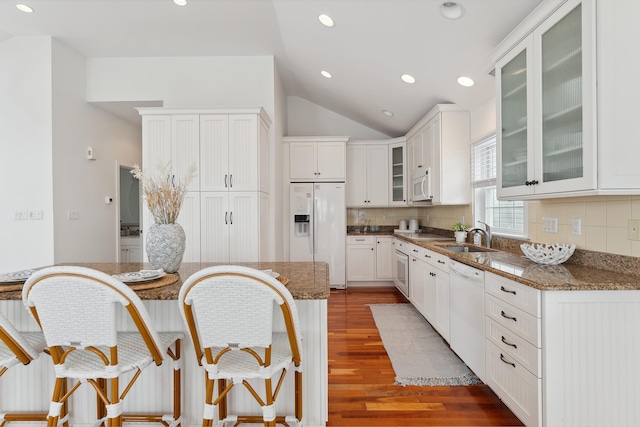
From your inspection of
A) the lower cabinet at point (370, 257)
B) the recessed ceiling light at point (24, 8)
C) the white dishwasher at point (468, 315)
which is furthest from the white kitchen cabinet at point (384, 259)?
the recessed ceiling light at point (24, 8)

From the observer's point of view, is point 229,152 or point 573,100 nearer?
point 573,100

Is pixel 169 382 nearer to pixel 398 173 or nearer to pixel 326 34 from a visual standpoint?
pixel 326 34

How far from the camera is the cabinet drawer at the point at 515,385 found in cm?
171

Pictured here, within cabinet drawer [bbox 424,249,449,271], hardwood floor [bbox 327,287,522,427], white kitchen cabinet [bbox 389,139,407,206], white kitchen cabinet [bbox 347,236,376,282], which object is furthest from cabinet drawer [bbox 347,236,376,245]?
hardwood floor [bbox 327,287,522,427]

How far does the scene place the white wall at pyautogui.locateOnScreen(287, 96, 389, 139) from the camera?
6105mm

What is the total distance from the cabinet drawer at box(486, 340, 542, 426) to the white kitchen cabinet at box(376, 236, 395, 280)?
10.8 feet

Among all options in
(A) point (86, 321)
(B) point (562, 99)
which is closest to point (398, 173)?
(B) point (562, 99)

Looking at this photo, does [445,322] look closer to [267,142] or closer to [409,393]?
[409,393]

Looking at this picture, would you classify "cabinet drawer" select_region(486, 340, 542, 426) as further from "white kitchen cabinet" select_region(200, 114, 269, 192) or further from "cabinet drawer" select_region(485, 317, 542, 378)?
"white kitchen cabinet" select_region(200, 114, 269, 192)

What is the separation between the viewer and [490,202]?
359cm

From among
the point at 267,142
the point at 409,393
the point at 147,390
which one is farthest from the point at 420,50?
the point at 147,390

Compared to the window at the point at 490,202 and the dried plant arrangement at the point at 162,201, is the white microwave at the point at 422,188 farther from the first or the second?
the dried plant arrangement at the point at 162,201

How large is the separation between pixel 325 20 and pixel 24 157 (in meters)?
3.42

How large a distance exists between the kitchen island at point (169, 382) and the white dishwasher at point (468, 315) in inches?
44.0
